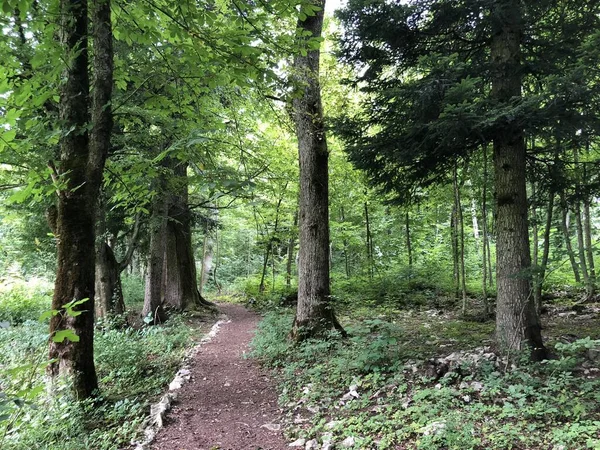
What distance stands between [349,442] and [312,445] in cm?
43

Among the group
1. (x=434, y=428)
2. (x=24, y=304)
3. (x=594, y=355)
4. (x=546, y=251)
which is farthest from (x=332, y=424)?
(x=24, y=304)

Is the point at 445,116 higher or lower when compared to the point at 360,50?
lower

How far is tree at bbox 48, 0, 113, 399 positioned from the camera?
14.5 ft

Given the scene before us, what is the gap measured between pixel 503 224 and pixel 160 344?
666 centimetres

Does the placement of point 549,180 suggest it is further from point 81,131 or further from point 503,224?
point 81,131

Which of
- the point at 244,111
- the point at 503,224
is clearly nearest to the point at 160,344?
the point at 503,224

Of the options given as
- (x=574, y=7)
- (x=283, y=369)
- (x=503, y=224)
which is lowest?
(x=283, y=369)

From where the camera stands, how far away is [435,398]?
4.05 meters

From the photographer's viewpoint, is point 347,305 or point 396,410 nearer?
point 396,410

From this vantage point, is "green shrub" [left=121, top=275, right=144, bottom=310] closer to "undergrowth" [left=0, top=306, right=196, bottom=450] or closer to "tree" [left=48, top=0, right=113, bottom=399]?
"undergrowth" [left=0, top=306, right=196, bottom=450]

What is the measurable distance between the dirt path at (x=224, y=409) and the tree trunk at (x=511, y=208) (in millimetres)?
3277

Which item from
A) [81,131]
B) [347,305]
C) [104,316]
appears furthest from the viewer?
[347,305]

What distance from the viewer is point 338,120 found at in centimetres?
624

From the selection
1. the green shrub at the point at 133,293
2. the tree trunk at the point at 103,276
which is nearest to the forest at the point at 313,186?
the tree trunk at the point at 103,276
